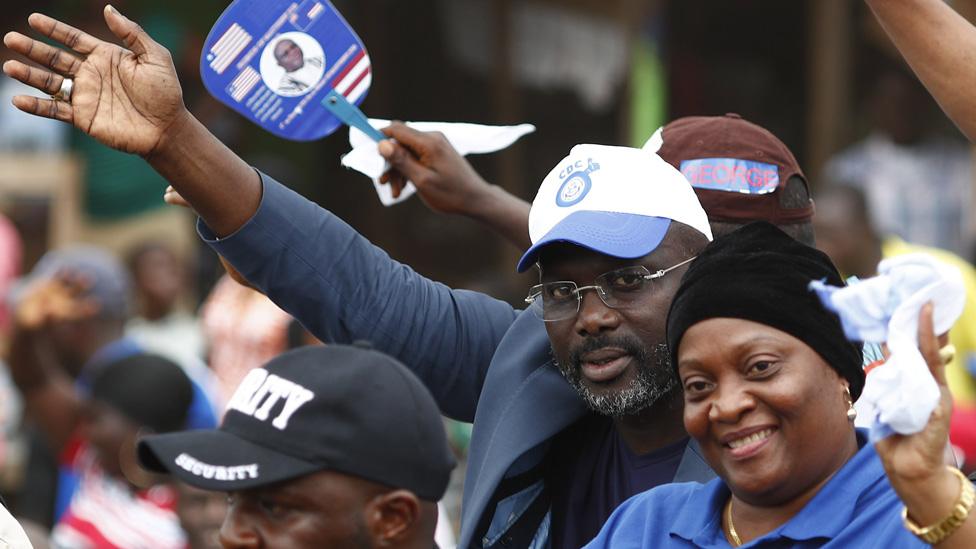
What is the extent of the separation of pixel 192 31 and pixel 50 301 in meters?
2.82

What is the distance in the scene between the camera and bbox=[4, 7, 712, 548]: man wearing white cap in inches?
124

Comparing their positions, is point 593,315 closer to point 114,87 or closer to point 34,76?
point 114,87

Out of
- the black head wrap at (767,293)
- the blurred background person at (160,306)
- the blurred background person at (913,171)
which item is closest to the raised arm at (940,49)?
the black head wrap at (767,293)

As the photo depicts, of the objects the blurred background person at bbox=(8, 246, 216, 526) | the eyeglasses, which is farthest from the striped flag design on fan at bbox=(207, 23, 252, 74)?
the blurred background person at bbox=(8, 246, 216, 526)

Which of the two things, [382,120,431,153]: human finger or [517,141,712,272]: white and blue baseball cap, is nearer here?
[517,141,712,272]: white and blue baseball cap

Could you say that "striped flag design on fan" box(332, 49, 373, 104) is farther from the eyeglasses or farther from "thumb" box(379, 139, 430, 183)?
the eyeglasses

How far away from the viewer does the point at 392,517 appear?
2.52m

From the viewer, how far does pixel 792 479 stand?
2.68 meters

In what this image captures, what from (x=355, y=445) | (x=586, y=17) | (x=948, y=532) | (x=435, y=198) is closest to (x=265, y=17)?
(x=435, y=198)

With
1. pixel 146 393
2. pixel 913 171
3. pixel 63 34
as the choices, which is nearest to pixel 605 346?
pixel 63 34

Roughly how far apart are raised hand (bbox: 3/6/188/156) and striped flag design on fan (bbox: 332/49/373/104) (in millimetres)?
687

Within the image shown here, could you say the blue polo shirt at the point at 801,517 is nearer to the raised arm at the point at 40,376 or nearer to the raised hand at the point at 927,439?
the raised hand at the point at 927,439

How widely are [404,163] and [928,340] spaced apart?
177 cm

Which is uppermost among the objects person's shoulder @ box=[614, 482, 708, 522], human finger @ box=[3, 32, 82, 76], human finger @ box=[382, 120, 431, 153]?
human finger @ box=[382, 120, 431, 153]
